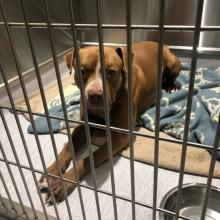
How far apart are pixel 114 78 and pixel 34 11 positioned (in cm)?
93

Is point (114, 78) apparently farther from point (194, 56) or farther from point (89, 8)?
point (89, 8)

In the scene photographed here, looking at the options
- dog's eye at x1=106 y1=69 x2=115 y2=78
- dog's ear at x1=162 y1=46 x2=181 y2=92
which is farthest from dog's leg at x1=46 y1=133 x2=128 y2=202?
dog's ear at x1=162 y1=46 x2=181 y2=92

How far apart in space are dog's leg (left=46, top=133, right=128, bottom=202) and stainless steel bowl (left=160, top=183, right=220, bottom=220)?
0.36 metres

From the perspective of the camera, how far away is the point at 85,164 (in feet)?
3.85

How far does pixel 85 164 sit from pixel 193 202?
46 cm

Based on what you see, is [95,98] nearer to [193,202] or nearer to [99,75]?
[99,75]

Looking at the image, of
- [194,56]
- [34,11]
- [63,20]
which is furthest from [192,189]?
[63,20]

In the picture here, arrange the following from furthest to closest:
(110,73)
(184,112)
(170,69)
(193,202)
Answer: (170,69) → (184,112) → (110,73) → (193,202)

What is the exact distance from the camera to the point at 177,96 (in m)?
1.65

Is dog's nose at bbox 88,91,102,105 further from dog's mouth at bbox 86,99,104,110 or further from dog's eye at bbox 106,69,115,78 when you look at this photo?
dog's eye at bbox 106,69,115,78

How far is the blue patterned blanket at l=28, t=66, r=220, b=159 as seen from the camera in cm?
135

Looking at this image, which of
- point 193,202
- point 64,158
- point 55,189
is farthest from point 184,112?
point 55,189

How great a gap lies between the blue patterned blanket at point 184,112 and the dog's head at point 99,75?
0.33m

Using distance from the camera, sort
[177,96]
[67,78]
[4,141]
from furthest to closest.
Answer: [67,78] → [177,96] → [4,141]
